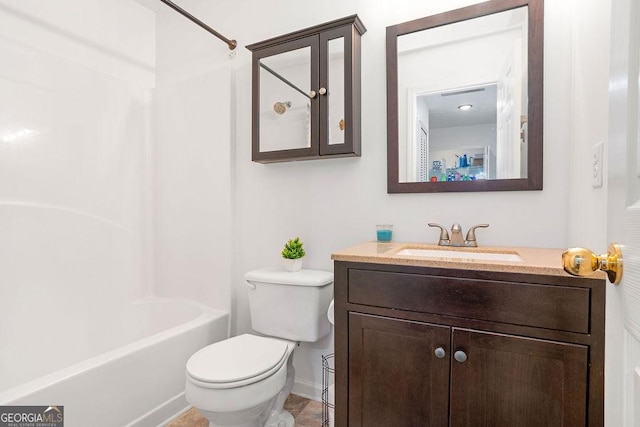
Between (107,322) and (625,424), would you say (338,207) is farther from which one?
(107,322)

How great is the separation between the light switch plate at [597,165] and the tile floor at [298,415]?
5.29 feet

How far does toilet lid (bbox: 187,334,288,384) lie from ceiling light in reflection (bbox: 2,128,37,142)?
152 cm

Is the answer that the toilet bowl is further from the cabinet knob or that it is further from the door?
the door

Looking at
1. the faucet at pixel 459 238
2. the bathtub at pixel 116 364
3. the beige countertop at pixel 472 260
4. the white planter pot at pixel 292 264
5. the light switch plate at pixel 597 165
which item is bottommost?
the bathtub at pixel 116 364

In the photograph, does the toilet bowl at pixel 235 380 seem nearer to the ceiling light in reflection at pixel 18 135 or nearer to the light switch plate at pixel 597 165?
the light switch plate at pixel 597 165

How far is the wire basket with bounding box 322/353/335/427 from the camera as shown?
5.55 ft

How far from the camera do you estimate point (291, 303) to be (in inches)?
67.8

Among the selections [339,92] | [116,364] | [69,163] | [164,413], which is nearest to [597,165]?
[339,92]

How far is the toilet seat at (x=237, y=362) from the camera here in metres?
1.31

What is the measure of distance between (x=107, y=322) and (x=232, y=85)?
175 centimetres

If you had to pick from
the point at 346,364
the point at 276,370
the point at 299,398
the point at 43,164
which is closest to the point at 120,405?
the point at 276,370

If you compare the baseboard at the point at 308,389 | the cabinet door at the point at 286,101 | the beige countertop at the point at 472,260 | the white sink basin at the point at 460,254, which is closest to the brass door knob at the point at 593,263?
the beige countertop at the point at 472,260

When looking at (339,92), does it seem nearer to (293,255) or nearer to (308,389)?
(293,255)

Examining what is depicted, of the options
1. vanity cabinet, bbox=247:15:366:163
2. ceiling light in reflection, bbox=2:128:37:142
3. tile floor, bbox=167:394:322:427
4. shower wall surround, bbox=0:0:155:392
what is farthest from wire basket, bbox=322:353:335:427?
ceiling light in reflection, bbox=2:128:37:142
